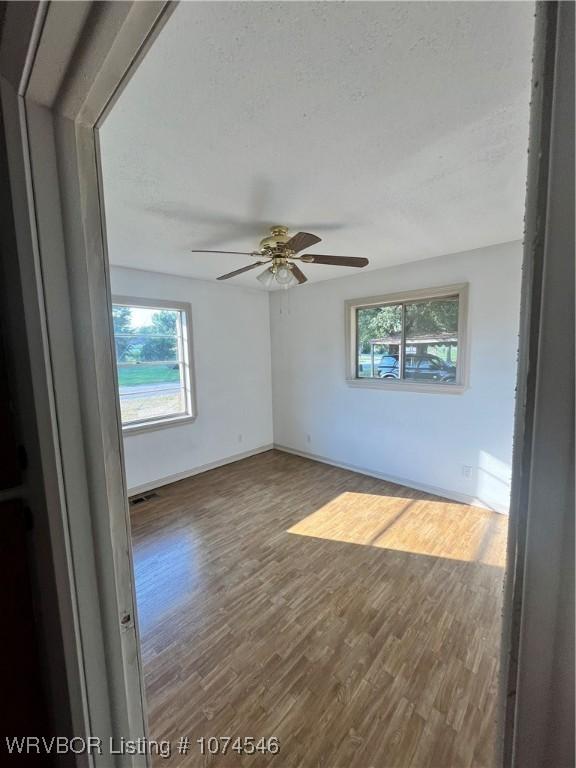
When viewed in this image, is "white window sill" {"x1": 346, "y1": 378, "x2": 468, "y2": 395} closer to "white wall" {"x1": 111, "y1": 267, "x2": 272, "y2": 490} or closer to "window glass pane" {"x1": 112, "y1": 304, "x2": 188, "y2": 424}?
"white wall" {"x1": 111, "y1": 267, "x2": 272, "y2": 490}

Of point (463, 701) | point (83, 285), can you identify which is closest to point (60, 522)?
point (83, 285)

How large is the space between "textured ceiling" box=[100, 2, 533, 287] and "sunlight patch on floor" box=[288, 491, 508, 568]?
2.51m

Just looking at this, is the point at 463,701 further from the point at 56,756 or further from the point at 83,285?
the point at 83,285

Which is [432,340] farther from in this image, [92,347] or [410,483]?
[92,347]

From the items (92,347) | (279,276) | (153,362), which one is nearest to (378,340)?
(279,276)

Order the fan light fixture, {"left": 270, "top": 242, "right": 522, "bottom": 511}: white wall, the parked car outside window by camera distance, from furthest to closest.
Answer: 1. the parked car outside window
2. {"left": 270, "top": 242, "right": 522, "bottom": 511}: white wall
3. the fan light fixture

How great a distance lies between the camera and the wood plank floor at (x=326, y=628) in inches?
52.4

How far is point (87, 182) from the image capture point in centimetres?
59

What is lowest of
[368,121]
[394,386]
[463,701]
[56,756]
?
[463,701]

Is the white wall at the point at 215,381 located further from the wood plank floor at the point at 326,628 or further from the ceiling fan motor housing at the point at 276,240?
the ceiling fan motor housing at the point at 276,240

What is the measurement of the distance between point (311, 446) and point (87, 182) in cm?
426

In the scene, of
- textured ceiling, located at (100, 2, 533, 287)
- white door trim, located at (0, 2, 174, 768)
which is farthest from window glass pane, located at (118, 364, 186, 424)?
white door trim, located at (0, 2, 174, 768)

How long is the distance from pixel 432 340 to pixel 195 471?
3316 millimetres

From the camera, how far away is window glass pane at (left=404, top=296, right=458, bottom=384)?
3205 mm
